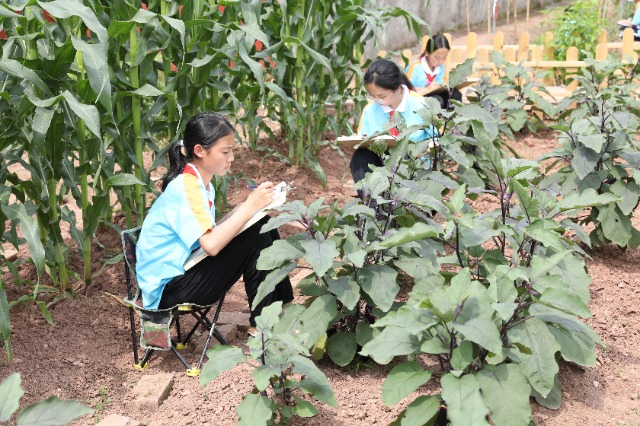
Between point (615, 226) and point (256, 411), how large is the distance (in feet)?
9.92

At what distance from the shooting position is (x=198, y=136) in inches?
165

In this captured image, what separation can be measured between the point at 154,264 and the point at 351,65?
3406 mm

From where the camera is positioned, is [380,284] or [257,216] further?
[257,216]

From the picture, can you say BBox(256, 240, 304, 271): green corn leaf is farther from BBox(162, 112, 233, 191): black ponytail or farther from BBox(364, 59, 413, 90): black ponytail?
BBox(364, 59, 413, 90): black ponytail

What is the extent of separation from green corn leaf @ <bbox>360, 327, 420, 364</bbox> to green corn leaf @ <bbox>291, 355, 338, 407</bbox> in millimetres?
220

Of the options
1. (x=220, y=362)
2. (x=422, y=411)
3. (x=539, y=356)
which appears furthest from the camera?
(x=539, y=356)

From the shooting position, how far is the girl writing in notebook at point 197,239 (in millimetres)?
4000

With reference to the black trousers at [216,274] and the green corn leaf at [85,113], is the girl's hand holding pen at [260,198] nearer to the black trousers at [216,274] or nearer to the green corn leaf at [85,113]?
the black trousers at [216,274]

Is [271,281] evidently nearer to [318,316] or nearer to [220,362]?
[318,316]

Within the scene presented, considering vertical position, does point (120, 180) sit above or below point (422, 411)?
above

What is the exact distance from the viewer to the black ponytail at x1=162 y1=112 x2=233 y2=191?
4.17m

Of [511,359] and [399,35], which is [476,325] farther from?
[399,35]

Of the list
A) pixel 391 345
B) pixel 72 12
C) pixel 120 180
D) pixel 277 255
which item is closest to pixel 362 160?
pixel 120 180

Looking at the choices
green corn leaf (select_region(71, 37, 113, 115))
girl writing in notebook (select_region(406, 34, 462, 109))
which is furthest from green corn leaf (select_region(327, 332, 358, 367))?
girl writing in notebook (select_region(406, 34, 462, 109))
